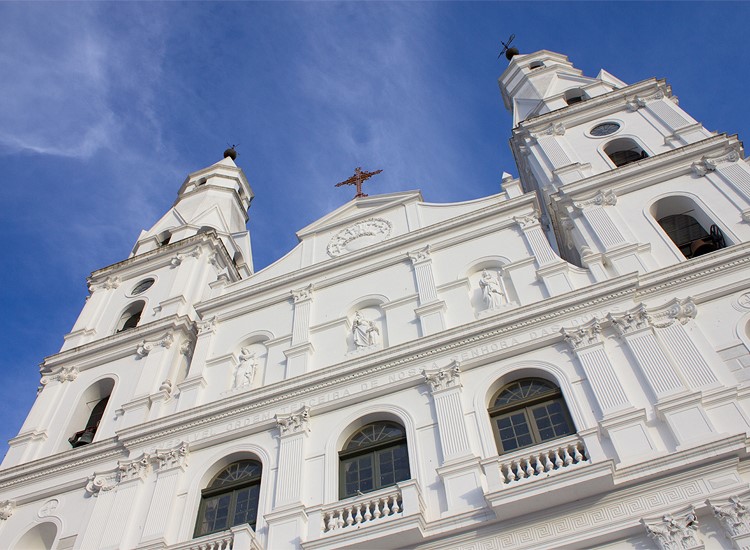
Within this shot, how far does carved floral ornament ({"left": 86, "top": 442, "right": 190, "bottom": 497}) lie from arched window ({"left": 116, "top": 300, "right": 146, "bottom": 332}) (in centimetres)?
987

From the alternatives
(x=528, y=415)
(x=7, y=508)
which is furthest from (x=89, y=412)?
(x=528, y=415)

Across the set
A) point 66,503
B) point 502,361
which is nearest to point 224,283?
point 66,503

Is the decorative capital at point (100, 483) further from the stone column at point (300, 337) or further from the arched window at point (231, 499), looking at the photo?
the stone column at point (300, 337)

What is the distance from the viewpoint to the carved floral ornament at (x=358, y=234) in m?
24.8

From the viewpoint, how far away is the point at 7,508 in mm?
19625

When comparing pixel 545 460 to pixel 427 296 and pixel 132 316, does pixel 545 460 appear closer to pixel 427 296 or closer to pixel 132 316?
pixel 427 296

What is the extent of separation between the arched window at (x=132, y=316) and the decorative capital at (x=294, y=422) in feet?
39.7

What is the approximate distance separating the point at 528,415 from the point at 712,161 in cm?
1119

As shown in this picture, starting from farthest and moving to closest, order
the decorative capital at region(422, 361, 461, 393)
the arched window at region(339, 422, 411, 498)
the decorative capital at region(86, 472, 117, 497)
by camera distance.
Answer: the decorative capital at region(86, 472, 117, 497), the decorative capital at region(422, 361, 461, 393), the arched window at region(339, 422, 411, 498)

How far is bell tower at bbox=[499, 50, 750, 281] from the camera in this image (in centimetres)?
1994

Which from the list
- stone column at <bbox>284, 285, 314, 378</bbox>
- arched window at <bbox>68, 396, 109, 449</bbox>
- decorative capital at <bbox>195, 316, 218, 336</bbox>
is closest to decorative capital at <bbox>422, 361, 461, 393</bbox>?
stone column at <bbox>284, 285, 314, 378</bbox>

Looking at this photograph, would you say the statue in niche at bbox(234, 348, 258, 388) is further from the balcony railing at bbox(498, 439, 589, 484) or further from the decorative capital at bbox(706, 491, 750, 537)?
the decorative capital at bbox(706, 491, 750, 537)

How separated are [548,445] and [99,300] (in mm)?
20498

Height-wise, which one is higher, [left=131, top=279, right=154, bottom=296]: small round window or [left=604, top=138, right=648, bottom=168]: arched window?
[left=604, top=138, right=648, bottom=168]: arched window
